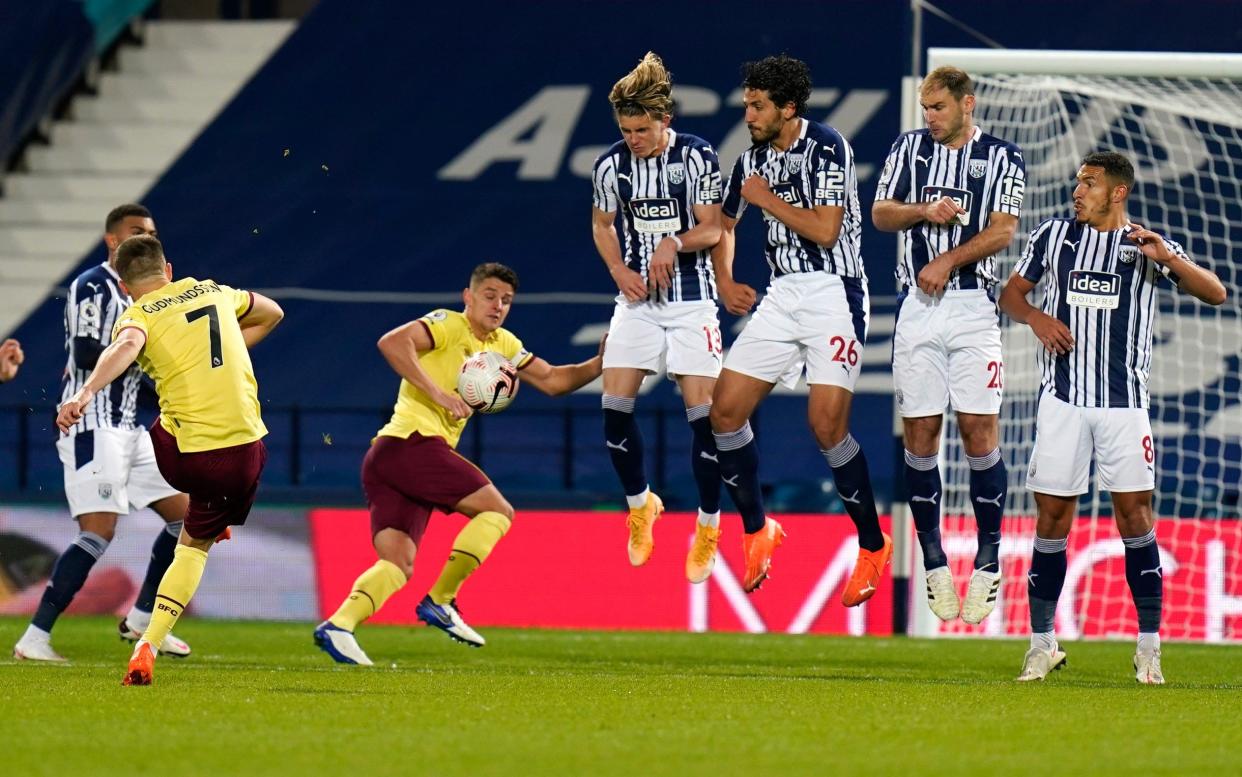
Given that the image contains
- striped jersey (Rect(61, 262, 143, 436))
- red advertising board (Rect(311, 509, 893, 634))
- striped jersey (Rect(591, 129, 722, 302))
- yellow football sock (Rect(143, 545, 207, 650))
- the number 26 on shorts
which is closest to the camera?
yellow football sock (Rect(143, 545, 207, 650))

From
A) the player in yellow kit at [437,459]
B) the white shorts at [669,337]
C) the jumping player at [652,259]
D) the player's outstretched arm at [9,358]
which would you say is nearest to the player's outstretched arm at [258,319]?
the player in yellow kit at [437,459]

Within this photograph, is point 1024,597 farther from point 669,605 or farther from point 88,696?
point 88,696

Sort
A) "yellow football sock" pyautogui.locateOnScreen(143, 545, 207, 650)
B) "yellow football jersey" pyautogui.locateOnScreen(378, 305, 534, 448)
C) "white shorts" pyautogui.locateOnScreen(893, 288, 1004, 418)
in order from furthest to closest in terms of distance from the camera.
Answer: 1. "yellow football jersey" pyautogui.locateOnScreen(378, 305, 534, 448)
2. "white shorts" pyautogui.locateOnScreen(893, 288, 1004, 418)
3. "yellow football sock" pyautogui.locateOnScreen(143, 545, 207, 650)

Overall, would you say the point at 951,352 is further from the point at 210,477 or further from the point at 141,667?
the point at 141,667

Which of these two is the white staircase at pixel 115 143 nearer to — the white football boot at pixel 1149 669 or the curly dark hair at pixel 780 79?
the curly dark hair at pixel 780 79

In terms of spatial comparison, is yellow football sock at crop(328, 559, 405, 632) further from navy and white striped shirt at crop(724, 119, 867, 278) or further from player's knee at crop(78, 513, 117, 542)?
navy and white striped shirt at crop(724, 119, 867, 278)

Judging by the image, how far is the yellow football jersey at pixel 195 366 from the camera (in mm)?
7316

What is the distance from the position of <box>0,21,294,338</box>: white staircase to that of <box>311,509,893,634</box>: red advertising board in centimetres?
679

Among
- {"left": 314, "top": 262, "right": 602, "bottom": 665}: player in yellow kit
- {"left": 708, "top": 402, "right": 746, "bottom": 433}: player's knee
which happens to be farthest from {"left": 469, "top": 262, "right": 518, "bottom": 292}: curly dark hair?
{"left": 708, "top": 402, "right": 746, "bottom": 433}: player's knee

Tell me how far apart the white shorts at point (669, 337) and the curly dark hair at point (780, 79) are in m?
1.16

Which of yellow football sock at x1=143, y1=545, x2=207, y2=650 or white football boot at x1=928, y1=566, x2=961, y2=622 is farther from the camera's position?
white football boot at x1=928, y1=566, x2=961, y2=622

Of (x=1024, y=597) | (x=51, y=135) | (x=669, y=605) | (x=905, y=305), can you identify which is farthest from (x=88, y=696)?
(x=51, y=135)

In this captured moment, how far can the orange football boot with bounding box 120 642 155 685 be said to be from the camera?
7219 millimetres

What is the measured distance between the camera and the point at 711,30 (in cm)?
1867
